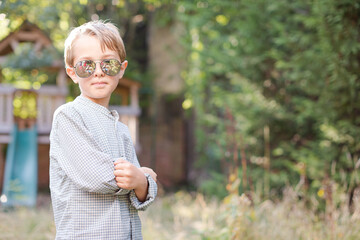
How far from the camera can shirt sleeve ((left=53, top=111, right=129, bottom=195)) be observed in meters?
1.55

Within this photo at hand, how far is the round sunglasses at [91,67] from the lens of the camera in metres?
1.72

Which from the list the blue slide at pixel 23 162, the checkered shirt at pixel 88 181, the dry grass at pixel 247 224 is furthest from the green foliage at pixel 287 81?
the blue slide at pixel 23 162

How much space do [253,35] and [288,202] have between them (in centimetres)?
242

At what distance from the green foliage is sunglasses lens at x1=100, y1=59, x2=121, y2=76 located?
2.46 meters

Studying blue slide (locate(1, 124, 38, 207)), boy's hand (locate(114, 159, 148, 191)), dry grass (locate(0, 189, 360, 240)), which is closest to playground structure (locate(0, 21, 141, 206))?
blue slide (locate(1, 124, 38, 207))

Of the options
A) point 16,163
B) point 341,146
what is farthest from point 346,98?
point 16,163

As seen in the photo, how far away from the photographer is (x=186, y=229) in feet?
14.9

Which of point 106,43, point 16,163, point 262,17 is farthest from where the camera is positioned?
point 16,163

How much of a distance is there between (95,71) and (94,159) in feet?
1.29

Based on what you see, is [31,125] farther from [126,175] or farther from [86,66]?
[126,175]

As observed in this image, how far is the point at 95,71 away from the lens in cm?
173

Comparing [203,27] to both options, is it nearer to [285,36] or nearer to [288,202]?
[285,36]

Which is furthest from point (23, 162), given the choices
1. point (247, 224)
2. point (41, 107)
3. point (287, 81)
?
point (247, 224)

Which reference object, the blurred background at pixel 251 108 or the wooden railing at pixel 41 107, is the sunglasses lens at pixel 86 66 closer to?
the blurred background at pixel 251 108
